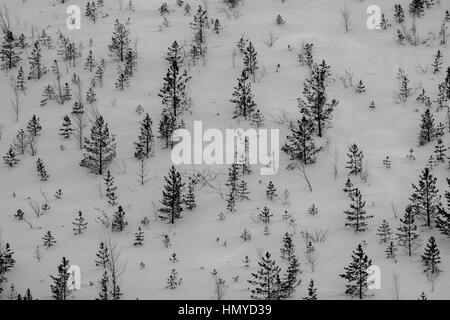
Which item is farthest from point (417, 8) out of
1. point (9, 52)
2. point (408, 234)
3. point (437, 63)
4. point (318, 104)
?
point (9, 52)

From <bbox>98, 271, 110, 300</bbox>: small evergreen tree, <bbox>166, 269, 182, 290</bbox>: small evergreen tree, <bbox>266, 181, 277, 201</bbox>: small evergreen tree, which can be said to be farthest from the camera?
<bbox>266, 181, 277, 201</bbox>: small evergreen tree

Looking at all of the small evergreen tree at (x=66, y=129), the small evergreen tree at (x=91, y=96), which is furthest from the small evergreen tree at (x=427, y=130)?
the small evergreen tree at (x=91, y=96)

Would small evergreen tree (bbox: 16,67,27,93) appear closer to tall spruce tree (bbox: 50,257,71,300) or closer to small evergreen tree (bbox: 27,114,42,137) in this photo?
small evergreen tree (bbox: 27,114,42,137)

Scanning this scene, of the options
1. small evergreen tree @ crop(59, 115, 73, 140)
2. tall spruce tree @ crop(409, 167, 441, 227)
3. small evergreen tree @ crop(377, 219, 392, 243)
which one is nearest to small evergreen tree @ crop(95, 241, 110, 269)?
small evergreen tree @ crop(59, 115, 73, 140)

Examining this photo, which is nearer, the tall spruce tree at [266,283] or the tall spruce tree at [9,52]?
the tall spruce tree at [266,283]

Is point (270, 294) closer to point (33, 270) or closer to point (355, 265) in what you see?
point (355, 265)

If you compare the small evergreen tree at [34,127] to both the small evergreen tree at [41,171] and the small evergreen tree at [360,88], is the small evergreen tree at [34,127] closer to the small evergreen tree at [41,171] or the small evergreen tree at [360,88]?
the small evergreen tree at [41,171]

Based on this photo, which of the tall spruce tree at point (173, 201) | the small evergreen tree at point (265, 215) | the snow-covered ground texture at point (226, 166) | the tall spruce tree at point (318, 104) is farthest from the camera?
the tall spruce tree at point (318, 104)

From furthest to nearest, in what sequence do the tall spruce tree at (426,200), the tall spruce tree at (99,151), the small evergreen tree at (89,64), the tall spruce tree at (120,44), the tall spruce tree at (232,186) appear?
the tall spruce tree at (120,44) < the small evergreen tree at (89,64) < the tall spruce tree at (99,151) < the tall spruce tree at (232,186) < the tall spruce tree at (426,200)
